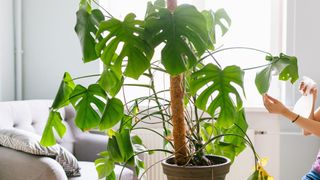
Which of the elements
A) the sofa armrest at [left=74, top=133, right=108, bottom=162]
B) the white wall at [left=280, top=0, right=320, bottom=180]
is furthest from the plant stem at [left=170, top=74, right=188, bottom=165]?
the white wall at [left=280, top=0, right=320, bottom=180]

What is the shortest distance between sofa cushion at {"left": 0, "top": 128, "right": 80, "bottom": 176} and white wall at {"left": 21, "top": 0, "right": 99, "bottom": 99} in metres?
1.17

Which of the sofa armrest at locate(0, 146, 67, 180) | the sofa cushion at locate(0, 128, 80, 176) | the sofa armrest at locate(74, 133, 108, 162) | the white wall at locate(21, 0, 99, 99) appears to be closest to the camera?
the sofa armrest at locate(0, 146, 67, 180)

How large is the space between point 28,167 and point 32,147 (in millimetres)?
110

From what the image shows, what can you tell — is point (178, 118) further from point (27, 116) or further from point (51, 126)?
point (27, 116)

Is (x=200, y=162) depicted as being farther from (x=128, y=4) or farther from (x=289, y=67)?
(x=128, y=4)

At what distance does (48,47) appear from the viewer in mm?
3389

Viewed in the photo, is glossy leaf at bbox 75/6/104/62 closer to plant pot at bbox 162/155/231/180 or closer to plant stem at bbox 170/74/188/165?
plant stem at bbox 170/74/188/165

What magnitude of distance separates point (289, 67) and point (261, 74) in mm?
99

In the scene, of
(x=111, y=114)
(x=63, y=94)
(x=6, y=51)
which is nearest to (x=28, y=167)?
(x=63, y=94)

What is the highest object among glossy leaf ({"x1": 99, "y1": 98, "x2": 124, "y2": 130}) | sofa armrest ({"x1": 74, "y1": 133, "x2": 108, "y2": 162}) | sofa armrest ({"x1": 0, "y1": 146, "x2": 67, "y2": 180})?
glossy leaf ({"x1": 99, "y1": 98, "x2": 124, "y2": 130})

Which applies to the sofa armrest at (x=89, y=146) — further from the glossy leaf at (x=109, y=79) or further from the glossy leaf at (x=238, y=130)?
the glossy leaf at (x=109, y=79)

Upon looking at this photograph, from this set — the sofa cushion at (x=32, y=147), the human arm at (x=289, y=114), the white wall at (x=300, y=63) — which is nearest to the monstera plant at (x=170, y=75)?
the human arm at (x=289, y=114)

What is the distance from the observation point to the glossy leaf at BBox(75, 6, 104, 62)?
3.86ft

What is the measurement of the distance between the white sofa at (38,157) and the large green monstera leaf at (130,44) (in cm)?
114
